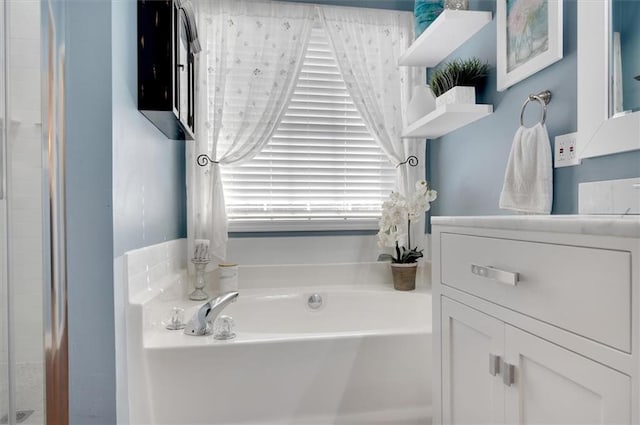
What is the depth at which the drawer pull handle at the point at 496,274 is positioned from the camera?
2.54ft

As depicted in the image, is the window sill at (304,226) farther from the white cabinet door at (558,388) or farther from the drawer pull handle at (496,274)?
the white cabinet door at (558,388)

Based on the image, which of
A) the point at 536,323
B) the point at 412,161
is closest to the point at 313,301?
the point at 412,161

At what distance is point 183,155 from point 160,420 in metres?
1.48

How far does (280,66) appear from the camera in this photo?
231 cm

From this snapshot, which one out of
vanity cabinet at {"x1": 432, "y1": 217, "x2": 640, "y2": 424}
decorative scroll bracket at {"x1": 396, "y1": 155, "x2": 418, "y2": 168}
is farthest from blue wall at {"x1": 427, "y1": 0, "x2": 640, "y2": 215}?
vanity cabinet at {"x1": 432, "y1": 217, "x2": 640, "y2": 424}

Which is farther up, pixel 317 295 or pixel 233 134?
pixel 233 134

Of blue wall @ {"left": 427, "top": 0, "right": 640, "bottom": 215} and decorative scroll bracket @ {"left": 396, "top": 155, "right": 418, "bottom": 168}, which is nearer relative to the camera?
blue wall @ {"left": 427, "top": 0, "right": 640, "bottom": 215}

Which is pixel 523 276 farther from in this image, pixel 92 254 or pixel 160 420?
pixel 160 420

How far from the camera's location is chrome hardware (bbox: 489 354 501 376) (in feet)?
2.72

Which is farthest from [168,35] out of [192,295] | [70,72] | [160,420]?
[160,420]

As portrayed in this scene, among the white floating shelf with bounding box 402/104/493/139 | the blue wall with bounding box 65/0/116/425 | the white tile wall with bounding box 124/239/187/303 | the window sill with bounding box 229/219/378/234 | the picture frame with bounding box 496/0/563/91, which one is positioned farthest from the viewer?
the window sill with bounding box 229/219/378/234

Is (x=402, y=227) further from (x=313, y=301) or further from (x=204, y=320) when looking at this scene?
(x=204, y=320)

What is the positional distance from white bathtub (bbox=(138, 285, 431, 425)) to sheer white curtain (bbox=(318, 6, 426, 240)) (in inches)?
48.4

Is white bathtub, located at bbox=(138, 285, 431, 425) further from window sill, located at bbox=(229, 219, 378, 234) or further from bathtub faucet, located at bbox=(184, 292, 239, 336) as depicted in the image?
window sill, located at bbox=(229, 219, 378, 234)
